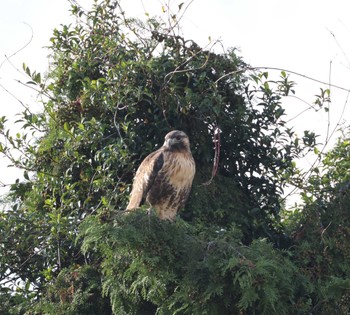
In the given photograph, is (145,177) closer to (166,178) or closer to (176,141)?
(166,178)

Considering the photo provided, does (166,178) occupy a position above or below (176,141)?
below

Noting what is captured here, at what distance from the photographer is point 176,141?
8039mm

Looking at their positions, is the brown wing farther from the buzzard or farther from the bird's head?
the bird's head

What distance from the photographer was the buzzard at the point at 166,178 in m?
7.94

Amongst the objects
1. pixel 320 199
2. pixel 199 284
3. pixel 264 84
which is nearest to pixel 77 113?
pixel 264 84

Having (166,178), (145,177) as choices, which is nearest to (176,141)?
(166,178)

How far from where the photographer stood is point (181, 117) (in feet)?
28.3

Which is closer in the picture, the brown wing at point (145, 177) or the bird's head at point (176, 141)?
the brown wing at point (145, 177)

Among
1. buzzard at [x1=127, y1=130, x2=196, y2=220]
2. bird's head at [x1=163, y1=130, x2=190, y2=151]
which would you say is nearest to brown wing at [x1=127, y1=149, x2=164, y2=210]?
buzzard at [x1=127, y1=130, x2=196, y2=220]

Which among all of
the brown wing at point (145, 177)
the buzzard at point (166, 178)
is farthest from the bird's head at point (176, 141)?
the brown wing at point (145, 177)

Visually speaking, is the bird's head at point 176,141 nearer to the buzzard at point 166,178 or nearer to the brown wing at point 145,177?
the buzzard at point 166,178

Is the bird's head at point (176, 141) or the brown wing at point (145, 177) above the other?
the bird's head at point (176, 141)

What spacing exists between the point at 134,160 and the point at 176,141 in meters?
0.64

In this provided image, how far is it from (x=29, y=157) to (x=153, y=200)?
1432 mm
